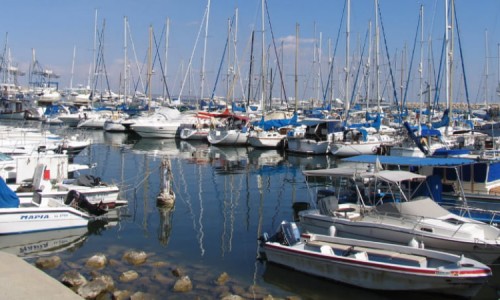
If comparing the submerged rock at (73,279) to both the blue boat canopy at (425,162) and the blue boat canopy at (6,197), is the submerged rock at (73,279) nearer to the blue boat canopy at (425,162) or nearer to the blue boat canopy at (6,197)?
the blue boat canopy at (6,197)

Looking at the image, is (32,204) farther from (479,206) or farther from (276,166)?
(276,166)

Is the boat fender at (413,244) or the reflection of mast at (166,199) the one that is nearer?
the boat fender at (413,244)

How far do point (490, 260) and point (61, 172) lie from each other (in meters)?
16.9

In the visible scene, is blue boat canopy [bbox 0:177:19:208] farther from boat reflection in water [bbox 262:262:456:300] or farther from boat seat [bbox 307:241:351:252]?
boat seat [bbox 307:241:351:252]

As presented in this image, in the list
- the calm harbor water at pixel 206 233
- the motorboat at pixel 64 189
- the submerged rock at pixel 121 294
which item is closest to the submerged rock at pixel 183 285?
the calm harbor water at pixel 206 233

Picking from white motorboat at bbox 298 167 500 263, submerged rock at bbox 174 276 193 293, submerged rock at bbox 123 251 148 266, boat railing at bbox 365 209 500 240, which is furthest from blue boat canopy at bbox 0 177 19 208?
boat railing at bbox 365 209 500 240

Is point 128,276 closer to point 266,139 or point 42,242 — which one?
point 42,242

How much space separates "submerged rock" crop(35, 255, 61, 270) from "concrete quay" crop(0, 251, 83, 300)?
2.61 m

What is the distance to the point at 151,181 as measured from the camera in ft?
95.1

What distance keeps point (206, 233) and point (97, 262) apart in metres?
4.71

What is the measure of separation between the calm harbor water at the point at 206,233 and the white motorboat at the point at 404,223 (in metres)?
1.07

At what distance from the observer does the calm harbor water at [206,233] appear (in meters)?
13.2

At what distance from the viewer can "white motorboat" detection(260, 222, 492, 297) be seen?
39.7 ft

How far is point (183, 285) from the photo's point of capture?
12844 mm
